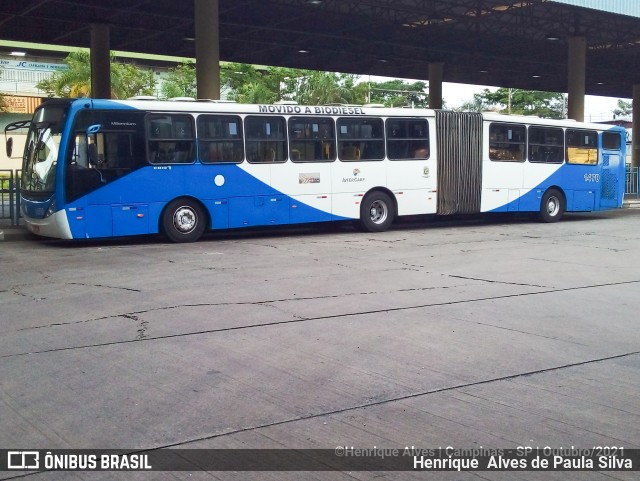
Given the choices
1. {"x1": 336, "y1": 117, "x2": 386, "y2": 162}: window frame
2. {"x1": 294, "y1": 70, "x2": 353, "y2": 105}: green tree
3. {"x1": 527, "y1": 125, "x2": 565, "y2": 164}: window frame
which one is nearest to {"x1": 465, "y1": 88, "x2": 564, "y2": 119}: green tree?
{"x1": 294, "y1": 70, "x2": 353, "y2": 105}: green tree

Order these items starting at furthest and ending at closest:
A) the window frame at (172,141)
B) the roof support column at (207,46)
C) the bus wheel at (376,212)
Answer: the roof support column at (207,46)
the bus wheel at (376,212)
the window frame at (172,141)

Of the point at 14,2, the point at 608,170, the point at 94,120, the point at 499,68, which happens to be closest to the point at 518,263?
the point at 94,120

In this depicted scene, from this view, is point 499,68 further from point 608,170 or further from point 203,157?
point 203,157

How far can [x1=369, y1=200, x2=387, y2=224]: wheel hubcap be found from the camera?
21156 millimetres

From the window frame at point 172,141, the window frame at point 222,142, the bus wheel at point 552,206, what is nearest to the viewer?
the window frame at point 172,141

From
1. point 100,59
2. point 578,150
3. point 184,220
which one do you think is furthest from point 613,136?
point 100,59

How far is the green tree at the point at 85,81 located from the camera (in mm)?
43594

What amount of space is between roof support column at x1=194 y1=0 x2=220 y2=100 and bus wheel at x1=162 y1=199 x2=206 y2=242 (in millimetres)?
9113

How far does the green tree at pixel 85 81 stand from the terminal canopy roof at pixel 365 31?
6493mm

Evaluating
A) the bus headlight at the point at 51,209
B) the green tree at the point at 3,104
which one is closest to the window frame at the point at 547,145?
the bus headlight at the point at 51,209

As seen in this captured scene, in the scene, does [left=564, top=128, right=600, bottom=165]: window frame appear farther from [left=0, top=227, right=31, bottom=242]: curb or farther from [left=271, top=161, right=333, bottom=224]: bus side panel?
[left=0, top=227, right=31, bottom=242]: curb

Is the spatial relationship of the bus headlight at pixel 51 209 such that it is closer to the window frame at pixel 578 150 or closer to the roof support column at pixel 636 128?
the window frame at pixel 578 150

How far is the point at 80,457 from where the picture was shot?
4980 mm

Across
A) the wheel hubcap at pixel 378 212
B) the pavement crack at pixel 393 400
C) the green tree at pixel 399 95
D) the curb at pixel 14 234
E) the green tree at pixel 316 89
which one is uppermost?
the green tree at pixel 399 95
